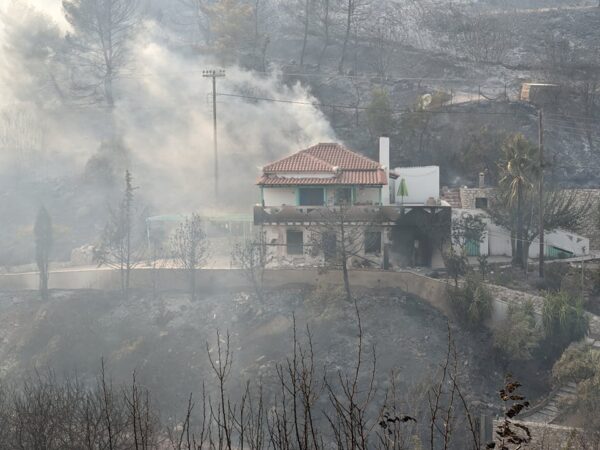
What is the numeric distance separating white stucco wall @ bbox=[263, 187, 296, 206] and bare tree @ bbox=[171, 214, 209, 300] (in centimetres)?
384

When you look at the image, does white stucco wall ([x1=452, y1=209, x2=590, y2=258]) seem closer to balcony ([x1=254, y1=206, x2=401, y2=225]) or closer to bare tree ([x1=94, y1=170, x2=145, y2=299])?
balcony ([x1=254, y1=206, x2=401, y2=225])

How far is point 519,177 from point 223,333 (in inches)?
575

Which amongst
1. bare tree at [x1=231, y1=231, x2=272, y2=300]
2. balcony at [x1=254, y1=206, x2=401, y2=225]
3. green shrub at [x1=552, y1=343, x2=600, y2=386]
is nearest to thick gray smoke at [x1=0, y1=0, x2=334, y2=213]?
balcony at [x1=254, y1=206, x2=401, y2=225]

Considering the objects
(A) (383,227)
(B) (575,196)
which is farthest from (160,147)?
(B) (575,196)

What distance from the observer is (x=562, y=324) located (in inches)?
884

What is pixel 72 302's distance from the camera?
30.8m

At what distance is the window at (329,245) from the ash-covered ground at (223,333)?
202 centimetres

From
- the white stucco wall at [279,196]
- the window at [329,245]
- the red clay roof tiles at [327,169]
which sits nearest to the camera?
the window at [329,245]

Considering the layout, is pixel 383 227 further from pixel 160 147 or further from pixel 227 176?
pixel 160 147

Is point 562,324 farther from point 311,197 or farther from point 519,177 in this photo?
point 311,197

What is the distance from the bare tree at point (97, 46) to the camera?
54781mm

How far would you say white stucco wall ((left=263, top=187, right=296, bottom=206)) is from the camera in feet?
108

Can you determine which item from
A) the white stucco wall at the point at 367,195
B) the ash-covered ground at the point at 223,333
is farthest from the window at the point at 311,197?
the ash-covered ground at the point at 223,333

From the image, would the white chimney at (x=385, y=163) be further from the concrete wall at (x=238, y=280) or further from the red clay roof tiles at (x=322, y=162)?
the concrete wall at (x=238, y=280)
